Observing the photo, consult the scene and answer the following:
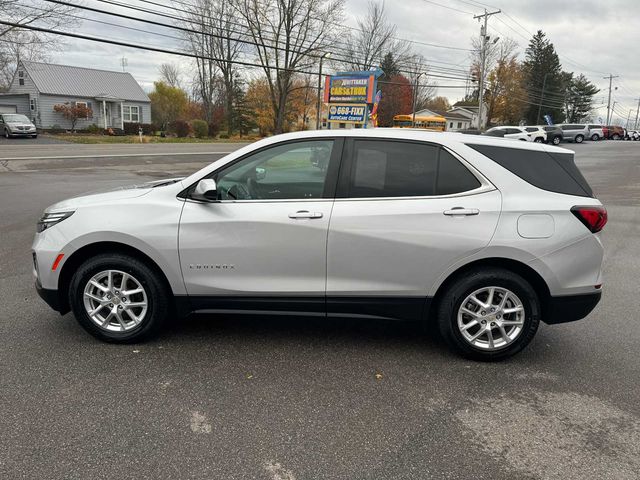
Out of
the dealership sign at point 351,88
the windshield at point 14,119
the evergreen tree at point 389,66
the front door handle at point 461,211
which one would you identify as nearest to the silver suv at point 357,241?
the front door handle at point 461,211

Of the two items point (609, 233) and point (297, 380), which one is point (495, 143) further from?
point (609, 233)

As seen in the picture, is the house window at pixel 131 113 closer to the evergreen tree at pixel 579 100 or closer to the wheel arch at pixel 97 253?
the wheel arch at pixel 97 253

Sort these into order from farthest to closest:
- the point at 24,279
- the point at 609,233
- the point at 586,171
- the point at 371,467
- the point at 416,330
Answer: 1. the point at 586,171
2. the point at 609,233
3. the point at 24,279
4. the point at 416,330
5. the point at 371,467

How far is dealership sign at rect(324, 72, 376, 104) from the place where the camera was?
25609 millimetres

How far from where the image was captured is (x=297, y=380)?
3.48 meters

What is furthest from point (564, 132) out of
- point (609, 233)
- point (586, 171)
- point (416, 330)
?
point (416, 330)

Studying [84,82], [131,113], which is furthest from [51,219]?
[84,82]

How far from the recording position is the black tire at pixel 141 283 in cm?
382

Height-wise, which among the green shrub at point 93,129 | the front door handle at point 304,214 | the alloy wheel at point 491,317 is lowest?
the alloy wheel at point 491,317

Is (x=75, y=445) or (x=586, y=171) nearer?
(x=75, y=445)

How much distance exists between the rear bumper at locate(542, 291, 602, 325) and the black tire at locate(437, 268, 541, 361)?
0.10 metres

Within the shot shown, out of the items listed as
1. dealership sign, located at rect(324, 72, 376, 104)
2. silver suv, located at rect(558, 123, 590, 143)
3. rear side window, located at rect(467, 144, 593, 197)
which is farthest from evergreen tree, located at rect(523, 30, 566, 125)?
rear side window, located at rect(467, 144, 593, 197)

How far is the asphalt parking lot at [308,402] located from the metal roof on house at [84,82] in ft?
152

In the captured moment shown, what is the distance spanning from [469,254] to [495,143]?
91 cm
